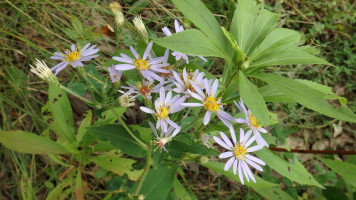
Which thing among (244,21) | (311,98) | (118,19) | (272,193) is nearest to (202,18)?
Result: (244,21)

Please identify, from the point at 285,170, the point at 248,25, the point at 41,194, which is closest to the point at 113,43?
the point at 41,194

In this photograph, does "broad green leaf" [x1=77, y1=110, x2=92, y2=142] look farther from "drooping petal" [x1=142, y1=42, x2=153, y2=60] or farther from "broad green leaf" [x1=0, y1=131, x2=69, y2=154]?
"drooping petal" [x1=142, y1=42, x2=153, y2=60]

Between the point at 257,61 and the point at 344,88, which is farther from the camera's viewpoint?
the point at 344,88

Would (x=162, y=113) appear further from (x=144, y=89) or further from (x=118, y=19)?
Result: (x=118, y=19)

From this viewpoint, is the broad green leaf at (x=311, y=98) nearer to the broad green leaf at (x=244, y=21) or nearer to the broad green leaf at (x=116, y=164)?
the broad green leaf at (x=244, y=21)

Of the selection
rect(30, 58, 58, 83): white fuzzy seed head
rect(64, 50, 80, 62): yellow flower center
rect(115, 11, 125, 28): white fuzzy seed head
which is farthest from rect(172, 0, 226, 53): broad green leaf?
rect(30, 58, 58, 83): white fuzzy seed head

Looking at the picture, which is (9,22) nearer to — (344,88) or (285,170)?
(285,170)

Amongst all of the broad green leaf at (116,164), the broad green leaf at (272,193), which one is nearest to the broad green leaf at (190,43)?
the broad green leaf at (116,164)
